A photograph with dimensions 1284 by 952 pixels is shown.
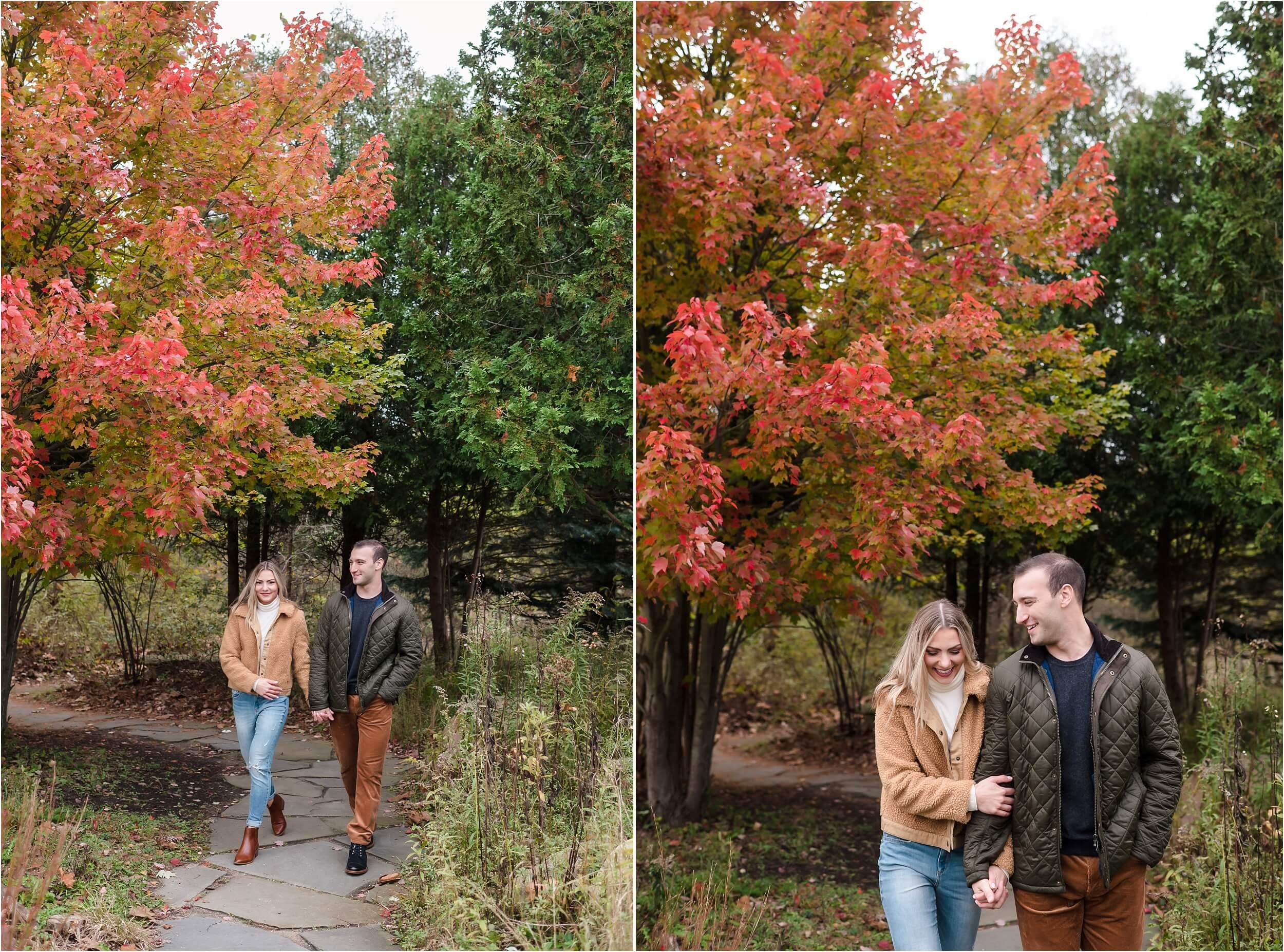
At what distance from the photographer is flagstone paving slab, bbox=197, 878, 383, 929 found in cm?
361

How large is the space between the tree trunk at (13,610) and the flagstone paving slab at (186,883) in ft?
3.34

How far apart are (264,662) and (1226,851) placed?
4.52m

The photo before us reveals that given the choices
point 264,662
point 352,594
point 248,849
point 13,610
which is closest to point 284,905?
point 248,849

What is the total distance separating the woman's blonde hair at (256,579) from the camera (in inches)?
157

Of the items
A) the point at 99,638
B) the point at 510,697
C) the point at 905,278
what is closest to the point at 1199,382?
the point at 905,278

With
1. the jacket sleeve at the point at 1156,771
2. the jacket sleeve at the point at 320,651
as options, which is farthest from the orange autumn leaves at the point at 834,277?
the jacket sleeve at the point at 1156,771

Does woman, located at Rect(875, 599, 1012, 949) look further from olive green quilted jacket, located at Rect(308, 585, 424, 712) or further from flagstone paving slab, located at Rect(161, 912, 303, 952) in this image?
flagstone paving slab, located at Rect(161, 912, 303, 952)

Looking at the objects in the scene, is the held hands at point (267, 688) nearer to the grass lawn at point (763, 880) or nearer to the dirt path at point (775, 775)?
the grass lawn at point (763, 880)

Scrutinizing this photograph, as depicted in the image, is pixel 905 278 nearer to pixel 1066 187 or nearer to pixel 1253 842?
pixel 1066 187

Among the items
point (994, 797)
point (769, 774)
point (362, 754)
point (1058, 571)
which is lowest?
point (769, 774)

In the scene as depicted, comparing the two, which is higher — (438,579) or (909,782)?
(438,579)

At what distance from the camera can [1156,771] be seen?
2.91 metres

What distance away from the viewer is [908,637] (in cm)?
317

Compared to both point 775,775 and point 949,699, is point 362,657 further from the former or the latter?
point 775,775
